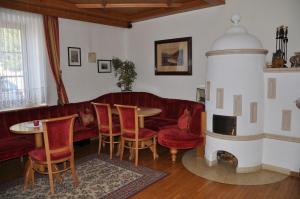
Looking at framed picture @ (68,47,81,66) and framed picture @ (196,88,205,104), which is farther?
framed picture @ (68,47,81,66)

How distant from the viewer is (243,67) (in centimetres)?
369

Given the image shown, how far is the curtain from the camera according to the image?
5.11 metres

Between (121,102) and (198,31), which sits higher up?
(198,31)

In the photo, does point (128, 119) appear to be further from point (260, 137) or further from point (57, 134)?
point (260, 137)

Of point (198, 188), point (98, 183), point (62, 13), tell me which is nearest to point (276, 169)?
point (198, 188)

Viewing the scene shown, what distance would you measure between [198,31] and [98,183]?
382 centimetres

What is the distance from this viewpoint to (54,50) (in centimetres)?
520

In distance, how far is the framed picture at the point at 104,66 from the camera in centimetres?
629

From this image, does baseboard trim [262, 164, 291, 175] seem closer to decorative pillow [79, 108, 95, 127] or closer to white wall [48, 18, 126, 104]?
decorative pillow [79, 108, 95, 127]

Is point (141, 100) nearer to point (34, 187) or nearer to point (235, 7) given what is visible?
point (235, 7)

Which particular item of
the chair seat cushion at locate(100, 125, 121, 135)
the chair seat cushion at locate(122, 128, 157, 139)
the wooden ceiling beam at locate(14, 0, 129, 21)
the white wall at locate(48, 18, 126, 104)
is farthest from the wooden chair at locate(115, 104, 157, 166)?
the wooden ceiling beam at locate(14, 0, 129, 21)

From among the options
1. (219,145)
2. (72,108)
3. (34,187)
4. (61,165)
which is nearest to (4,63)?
(72,108)

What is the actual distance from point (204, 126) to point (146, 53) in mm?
2931

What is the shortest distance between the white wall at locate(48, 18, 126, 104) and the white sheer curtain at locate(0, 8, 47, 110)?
1.11 feet
